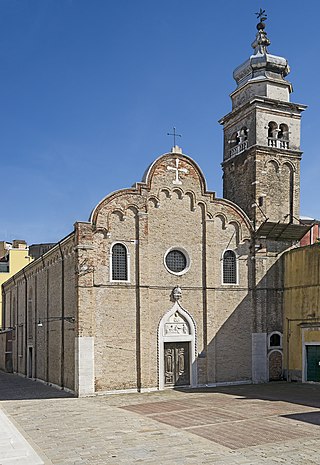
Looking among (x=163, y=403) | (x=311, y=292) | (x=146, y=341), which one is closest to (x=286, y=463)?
(x=163, y=403)

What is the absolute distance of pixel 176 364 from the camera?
26234 mm

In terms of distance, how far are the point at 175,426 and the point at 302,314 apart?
12.7m

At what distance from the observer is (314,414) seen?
59.6ft

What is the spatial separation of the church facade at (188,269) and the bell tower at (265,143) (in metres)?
0.06

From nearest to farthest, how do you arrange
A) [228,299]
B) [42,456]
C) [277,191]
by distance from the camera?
[42,456]
[228,299]
[277,191]

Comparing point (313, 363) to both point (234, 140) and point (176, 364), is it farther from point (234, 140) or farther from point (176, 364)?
point (234, 140)

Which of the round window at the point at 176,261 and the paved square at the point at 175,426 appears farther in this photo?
the round window at the point at 176,261

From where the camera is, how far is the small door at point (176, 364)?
2597 centimetres

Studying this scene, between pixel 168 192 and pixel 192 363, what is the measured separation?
27.5 feet

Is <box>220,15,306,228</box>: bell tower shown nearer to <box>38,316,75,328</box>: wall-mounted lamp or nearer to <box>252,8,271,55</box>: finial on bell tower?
<box>252,8,271,55</box>: finial on bell tower

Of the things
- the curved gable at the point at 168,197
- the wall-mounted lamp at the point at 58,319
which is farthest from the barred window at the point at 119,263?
the wall-mounted lamp at the point at 58,319

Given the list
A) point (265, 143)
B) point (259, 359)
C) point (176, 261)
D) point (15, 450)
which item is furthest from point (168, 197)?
point (15, 450)

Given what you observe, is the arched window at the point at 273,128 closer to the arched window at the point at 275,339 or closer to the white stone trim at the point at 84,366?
the arched window at the point at 275,339

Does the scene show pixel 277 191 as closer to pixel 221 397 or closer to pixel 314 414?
pixel 221 397
